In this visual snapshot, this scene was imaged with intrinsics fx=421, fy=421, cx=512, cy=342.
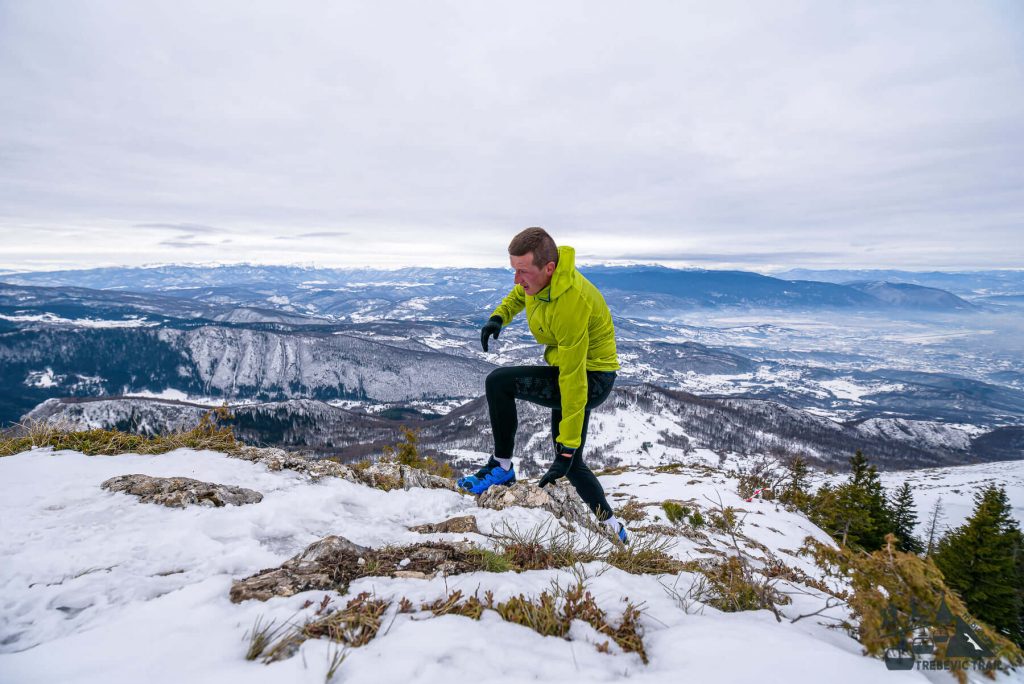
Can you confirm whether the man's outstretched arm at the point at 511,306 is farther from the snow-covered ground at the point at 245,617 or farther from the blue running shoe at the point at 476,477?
the snow-covered ground at the point at 245,617

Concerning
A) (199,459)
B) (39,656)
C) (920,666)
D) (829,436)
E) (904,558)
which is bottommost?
(829,436)

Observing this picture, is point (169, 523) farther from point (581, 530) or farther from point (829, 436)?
point (829, 436)

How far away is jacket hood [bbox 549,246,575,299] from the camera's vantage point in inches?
190

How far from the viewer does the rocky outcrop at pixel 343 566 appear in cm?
295

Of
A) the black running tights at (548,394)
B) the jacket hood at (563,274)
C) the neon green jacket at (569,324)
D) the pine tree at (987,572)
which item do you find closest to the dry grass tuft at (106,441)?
the black running tights at (548,394)

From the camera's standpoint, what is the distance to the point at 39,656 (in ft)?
6.75

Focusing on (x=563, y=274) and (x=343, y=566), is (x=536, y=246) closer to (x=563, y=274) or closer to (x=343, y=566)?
(x=563, y=274)

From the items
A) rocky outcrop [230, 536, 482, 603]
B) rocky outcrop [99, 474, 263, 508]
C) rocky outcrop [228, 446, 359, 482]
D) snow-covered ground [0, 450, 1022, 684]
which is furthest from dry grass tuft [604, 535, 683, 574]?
rocky outcrop [99, 474, 263, 508]

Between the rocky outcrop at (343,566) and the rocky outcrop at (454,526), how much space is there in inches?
28.4

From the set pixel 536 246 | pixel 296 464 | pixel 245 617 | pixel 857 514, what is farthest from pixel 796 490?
pixel 245 617

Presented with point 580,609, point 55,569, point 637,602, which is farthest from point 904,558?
point 55,569

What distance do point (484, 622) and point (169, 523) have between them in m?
3.13

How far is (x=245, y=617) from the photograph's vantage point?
250 cm

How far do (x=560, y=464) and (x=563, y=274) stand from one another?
226 cm
